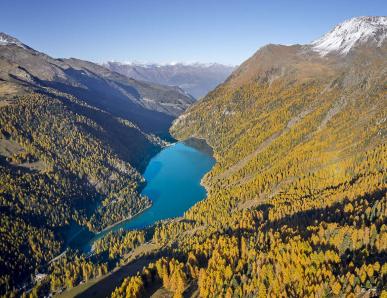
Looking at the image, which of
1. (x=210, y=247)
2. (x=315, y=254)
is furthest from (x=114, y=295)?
(x=315, y=254)

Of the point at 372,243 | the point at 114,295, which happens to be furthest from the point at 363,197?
the point at 114,295

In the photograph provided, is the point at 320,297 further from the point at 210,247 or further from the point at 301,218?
the point at 301,218

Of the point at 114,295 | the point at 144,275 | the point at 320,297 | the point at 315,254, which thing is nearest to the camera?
the point at 320,297

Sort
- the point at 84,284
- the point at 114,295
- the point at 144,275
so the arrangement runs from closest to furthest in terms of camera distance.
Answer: the point at 114,295 < the point at 144,275 < the point at 84,284

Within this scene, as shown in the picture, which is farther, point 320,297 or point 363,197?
point 363,197

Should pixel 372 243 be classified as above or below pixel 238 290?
above

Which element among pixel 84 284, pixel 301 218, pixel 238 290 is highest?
pixel 301 218

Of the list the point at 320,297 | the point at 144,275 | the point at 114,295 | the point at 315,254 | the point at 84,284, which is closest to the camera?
the point at 320,297

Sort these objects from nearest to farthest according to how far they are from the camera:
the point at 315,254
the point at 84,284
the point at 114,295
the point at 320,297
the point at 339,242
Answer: the point at 320,297 < the point at 315,254 < the point at 339,242 < the point at 114,295 < the point at 84,284

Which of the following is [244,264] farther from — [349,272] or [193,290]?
[349,272]
